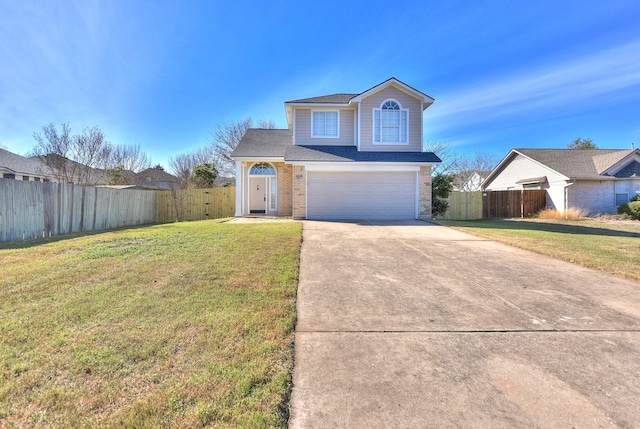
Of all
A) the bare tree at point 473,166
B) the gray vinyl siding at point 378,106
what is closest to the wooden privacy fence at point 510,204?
the gray vinyl siding at point 378,106

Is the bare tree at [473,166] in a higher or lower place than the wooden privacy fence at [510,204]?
higher

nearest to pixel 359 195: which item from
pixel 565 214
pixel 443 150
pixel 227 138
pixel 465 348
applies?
pixel 465 348

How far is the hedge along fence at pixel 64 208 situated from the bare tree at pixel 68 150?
25.6 feet

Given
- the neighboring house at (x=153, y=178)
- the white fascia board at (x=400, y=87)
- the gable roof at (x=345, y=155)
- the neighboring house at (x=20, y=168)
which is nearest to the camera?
the gable roof at (x=345, y=155)

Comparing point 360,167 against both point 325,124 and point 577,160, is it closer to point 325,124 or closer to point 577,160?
point 325,124

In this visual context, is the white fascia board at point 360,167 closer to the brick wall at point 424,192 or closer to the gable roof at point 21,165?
the brick wall at point 424,192

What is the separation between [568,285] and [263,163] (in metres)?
13.6

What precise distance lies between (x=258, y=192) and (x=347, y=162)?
5594mm

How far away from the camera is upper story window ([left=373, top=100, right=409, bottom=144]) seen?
1420cm

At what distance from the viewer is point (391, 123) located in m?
14.3

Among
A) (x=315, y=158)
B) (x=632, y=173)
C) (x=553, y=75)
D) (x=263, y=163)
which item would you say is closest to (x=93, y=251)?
(x=315, y=158)

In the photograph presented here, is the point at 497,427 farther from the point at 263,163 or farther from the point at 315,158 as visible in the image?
the point at 263,163

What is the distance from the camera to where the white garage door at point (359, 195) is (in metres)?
13.4

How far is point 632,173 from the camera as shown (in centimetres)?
1855
